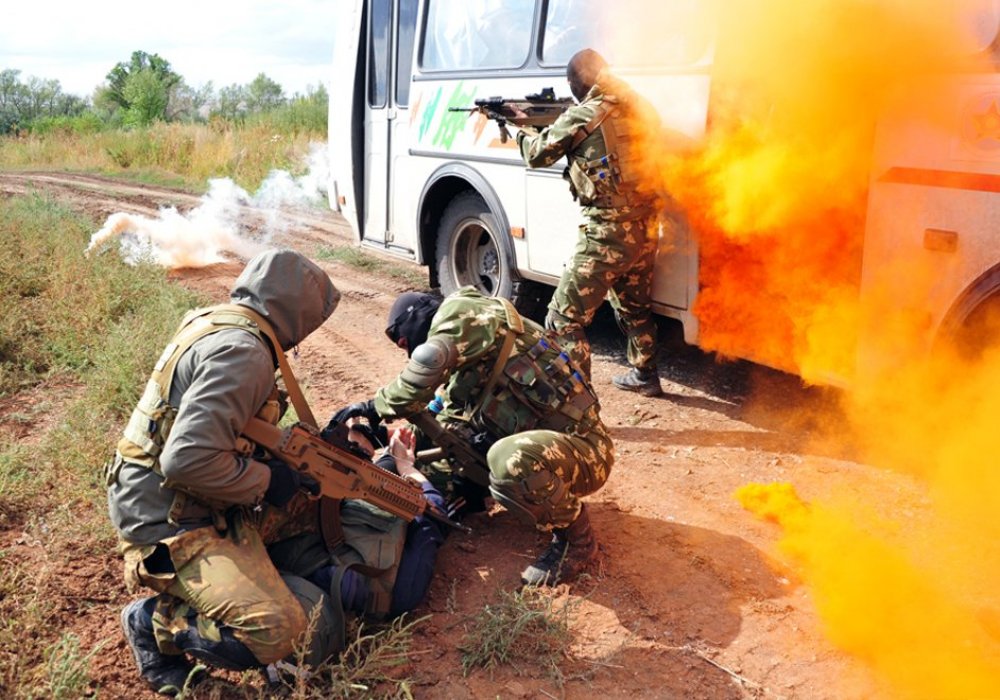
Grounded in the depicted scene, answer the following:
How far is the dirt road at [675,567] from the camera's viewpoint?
286 centimetres

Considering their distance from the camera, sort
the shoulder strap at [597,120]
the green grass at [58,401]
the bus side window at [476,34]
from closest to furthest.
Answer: the green grass at [58,401], the shoulder strap at [597,120], the bus side window at [476,34]

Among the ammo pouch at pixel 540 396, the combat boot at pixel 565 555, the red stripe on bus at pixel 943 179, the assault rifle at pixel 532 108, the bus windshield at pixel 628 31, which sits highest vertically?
the bus windshield at pixel 628 31

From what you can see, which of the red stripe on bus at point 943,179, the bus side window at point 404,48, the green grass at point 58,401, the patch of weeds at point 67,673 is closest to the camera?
the patch of weeds at point 67,673

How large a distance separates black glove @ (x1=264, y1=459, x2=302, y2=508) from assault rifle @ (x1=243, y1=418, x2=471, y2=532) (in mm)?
50

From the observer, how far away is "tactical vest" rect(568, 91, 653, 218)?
4742mm

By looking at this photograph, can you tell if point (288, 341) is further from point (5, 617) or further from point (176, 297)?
point (176, 297)

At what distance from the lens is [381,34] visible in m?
7.41

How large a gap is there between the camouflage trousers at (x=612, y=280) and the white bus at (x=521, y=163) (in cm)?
13

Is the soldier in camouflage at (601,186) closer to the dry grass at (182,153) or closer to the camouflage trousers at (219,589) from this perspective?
the camouflage trousers at (219,589)

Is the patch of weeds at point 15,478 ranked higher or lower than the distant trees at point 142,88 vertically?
lower

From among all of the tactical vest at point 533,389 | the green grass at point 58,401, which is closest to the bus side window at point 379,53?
the green grass at point 58,401

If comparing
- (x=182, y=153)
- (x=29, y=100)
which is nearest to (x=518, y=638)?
(x=182, y=153)

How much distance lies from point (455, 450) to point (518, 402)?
1.16 feet

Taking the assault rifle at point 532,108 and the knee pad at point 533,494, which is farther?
the assault rifle at point 532,108
